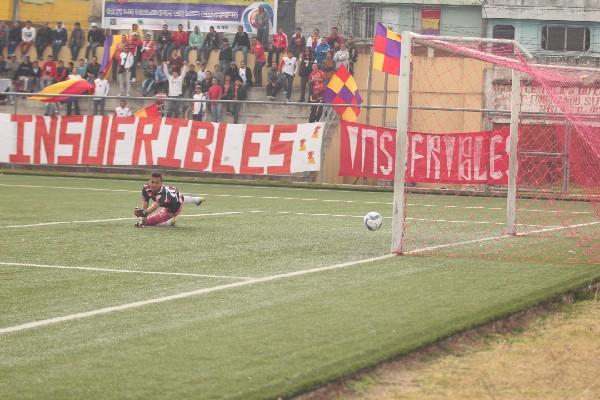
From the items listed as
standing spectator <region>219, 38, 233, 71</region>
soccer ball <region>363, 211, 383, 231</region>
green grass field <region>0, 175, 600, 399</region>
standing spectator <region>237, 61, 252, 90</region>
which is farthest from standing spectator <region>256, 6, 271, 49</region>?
soccer ball <region>363, 211, 383, 231</region>

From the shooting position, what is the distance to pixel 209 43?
37094mm

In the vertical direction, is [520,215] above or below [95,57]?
below

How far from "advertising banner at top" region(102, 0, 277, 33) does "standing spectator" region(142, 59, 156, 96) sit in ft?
12.7

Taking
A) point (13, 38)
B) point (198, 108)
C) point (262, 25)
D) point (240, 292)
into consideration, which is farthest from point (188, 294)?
point (13, 38)

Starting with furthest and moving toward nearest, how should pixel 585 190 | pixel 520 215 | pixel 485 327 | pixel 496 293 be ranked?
pixel 520 215 < pixel 585 190 < pixel 496 293 < pixel 485 327

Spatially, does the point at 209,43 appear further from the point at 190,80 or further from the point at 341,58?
the point at 341,58

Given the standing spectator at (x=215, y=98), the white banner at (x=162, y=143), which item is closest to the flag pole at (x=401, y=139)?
the white banner at (x=162, y=143)

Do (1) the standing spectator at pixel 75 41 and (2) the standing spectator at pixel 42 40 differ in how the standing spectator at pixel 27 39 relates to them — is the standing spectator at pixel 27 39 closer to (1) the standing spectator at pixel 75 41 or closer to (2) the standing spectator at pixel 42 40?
(2) the standing spectator at pixel 42 40

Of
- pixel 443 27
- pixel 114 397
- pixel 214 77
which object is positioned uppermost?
pixel 443 27

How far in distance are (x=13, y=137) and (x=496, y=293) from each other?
2264 centimetres

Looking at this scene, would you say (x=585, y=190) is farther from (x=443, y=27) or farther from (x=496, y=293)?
(x=443, y=27)

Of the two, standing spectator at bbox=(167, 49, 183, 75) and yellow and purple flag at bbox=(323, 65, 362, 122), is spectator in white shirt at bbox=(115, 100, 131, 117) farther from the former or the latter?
yellow and purple flag at bbox=(323, 65, 362, 122)

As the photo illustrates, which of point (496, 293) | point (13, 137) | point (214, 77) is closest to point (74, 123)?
point (13, 137)

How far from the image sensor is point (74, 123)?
31.1 m
